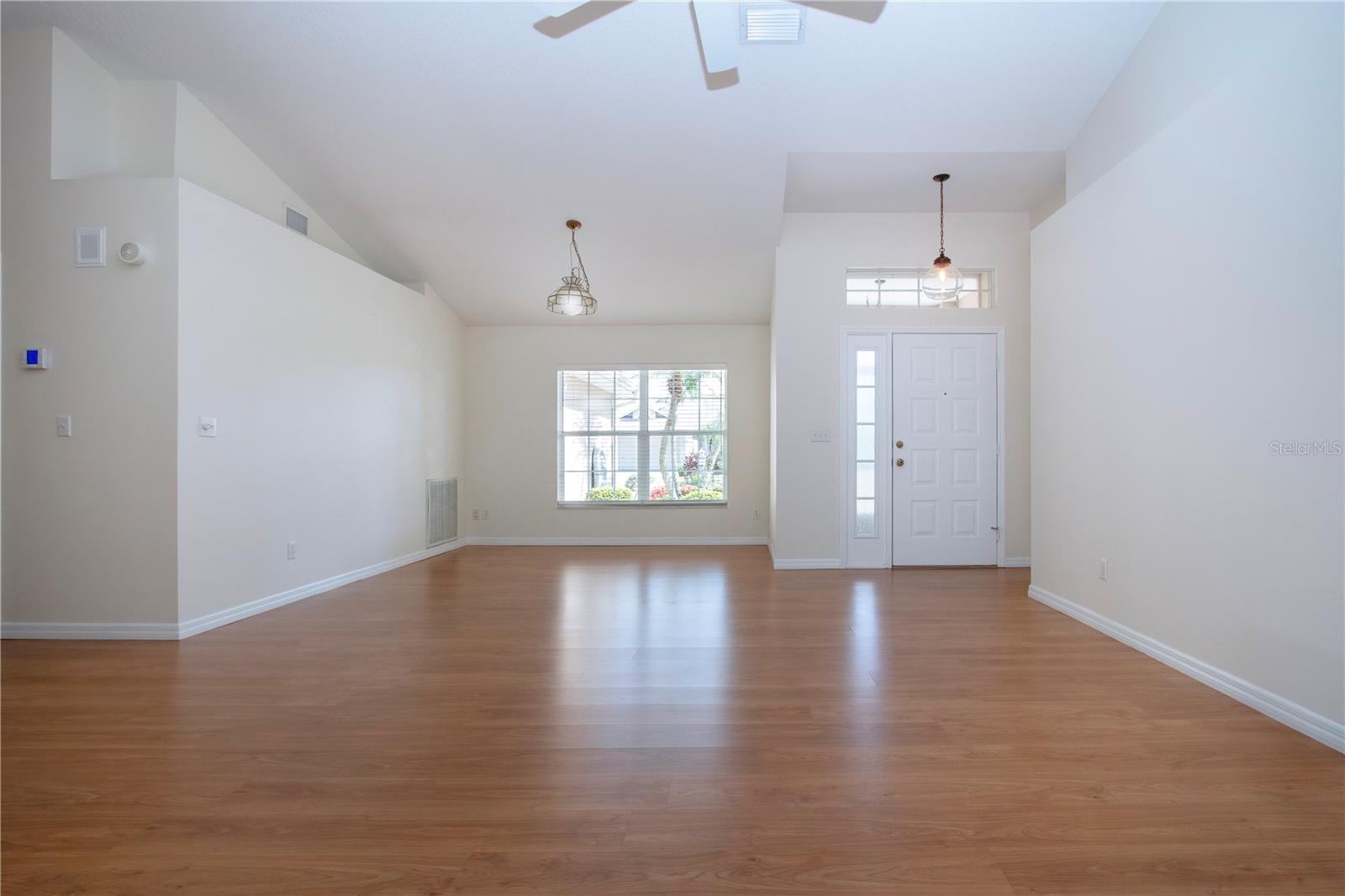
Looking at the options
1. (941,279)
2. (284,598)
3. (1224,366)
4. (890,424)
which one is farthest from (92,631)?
(941,279)

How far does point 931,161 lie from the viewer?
4.45 meters

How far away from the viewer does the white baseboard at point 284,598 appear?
11.3ft

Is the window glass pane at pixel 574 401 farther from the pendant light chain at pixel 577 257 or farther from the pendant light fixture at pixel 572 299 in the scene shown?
the pendant light fixture at pixel 572 299

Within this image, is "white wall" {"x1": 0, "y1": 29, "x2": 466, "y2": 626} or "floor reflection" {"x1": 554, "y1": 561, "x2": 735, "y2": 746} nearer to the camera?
"floor reflection" {"x1": 554, "y1": 561, "x2": 735, "y2": 746}

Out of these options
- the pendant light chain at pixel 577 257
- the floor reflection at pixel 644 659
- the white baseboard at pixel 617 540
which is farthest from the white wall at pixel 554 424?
the floor reflection at pixel 644 659

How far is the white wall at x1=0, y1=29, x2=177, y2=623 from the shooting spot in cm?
334

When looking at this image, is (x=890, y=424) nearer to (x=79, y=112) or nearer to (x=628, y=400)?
(x=628, y=400)

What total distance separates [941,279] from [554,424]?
13.6 feet

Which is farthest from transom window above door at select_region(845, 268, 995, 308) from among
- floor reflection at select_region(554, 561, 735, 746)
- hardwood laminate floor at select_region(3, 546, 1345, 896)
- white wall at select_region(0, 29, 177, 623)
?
white wall at select_region(0, 29, 177, 623)

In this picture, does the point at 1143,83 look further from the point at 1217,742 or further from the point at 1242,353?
the point at 1217,742

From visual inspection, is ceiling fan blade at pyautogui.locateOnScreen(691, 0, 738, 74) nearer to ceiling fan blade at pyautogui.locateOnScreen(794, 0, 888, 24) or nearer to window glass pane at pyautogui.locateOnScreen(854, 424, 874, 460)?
ceiling fan blade at pyautogui.locateOnScreen(794, 0, 888, 24)

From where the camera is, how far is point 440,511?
6219 mm

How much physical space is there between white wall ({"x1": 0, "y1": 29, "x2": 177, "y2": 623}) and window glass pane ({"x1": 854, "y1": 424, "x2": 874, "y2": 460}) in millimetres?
4830

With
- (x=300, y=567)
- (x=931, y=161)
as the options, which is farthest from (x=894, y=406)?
(x=300, y=567)
